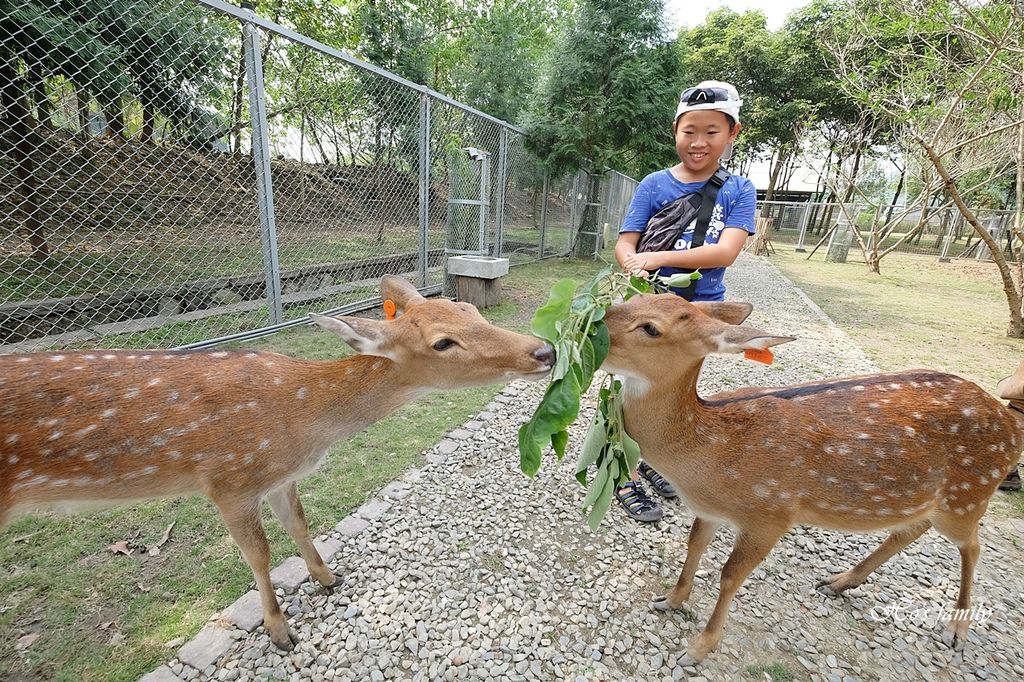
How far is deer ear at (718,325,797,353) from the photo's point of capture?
5.69 ft

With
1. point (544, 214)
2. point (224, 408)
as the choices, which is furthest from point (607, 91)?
point (224, 408)

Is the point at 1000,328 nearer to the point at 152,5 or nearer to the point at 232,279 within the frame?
the point at 232,279

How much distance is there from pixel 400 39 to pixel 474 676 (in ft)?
45.5

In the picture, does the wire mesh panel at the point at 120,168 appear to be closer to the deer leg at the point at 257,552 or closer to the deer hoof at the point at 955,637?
the deer leg at the point at 257,552

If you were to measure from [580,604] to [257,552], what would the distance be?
149 centimetres

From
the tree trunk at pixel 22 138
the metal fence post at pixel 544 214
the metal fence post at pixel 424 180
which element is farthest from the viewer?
the metal fence post at pixel 544 214

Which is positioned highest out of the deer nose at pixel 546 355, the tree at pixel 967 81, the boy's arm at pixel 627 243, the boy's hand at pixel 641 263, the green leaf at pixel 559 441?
the tree at pixel 967 81

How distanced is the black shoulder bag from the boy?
0.02 metres

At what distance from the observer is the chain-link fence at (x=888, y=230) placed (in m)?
15.7

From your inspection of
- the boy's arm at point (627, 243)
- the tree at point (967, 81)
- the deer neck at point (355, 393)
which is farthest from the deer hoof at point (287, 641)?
the tree at point (967, 81)

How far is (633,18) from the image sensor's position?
410 inches

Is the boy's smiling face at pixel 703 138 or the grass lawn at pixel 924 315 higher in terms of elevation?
the boy's smiling face at pixel 703 138

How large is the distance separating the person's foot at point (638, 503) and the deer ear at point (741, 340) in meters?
1.50

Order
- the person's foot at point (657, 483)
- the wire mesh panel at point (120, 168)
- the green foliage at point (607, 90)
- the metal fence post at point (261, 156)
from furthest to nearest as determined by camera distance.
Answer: the green foliage at point (607, 90) → the metal fence post at point (261, 156) → the wire mesh panel at point (120, 168) → the person's foot at point (657, 483)
